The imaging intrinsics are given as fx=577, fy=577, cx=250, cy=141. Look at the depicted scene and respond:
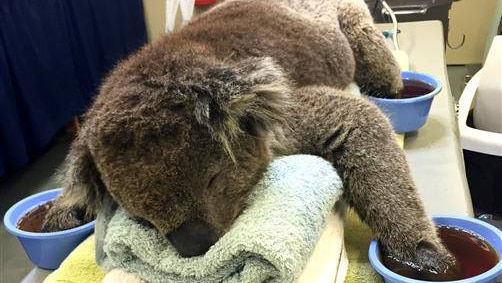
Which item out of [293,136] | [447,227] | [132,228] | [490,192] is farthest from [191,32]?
[490,192]

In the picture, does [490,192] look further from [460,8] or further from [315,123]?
[460,8]

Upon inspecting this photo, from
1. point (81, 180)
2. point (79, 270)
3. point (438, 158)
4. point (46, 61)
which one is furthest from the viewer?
point (46, 61)

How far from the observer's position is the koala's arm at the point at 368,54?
1.47m

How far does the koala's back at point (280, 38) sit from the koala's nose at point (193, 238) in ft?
0.98

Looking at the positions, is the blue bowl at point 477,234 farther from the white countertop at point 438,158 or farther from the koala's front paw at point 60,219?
the koala's front paw at point 60,219

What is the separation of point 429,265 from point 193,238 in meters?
0.36

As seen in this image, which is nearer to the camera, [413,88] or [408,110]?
[408,110]

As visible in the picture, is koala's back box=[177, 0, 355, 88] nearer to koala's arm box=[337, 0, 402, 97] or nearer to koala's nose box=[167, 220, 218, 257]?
koala's arm box=[337, 0, 402, 97]

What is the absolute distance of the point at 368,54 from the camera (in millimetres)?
1527

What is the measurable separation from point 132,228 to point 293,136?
1.04 ft

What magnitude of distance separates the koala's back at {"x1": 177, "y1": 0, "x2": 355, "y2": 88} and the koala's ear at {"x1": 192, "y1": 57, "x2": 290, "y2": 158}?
0.16 metres

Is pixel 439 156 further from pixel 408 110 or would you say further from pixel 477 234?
pixel 477 234

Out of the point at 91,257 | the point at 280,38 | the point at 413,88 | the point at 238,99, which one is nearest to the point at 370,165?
the point at 238,99

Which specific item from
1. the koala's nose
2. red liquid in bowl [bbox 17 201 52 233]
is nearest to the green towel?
the koala's nose
